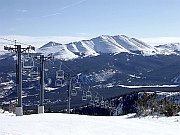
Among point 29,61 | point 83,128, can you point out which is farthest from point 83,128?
point 29,61

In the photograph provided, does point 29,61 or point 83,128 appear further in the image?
point 29,61

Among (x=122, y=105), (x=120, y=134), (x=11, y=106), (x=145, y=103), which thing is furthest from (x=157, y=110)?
(x=122, y=105)

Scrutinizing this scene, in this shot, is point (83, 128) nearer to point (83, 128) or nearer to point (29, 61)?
point (83, 128)

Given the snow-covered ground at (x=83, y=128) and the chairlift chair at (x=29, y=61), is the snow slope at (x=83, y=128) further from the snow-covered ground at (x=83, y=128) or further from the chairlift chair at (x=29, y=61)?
the chairlift chair at (x=29, y=61)

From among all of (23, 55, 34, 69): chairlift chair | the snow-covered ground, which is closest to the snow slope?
the snow-covered ground

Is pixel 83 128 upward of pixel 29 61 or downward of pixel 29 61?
downward

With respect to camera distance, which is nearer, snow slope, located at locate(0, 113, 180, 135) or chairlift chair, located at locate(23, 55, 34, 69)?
snow slope, located at locate(0, 113, 180, 135)

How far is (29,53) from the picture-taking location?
3067 centimetres

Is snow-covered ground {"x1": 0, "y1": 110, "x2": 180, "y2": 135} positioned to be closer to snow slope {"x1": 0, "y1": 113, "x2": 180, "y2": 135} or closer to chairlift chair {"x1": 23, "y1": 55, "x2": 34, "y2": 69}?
snow slope {"x1": 0, "y1": 113, "x2": 180, "y2": 135}

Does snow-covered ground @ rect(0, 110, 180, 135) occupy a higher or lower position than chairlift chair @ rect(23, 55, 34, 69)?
lower

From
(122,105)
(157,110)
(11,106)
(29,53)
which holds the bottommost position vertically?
(122,105)

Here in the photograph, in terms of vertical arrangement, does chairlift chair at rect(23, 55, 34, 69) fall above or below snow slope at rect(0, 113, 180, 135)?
above

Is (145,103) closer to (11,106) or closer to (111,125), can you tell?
(111,125)

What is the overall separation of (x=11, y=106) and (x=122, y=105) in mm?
102328
